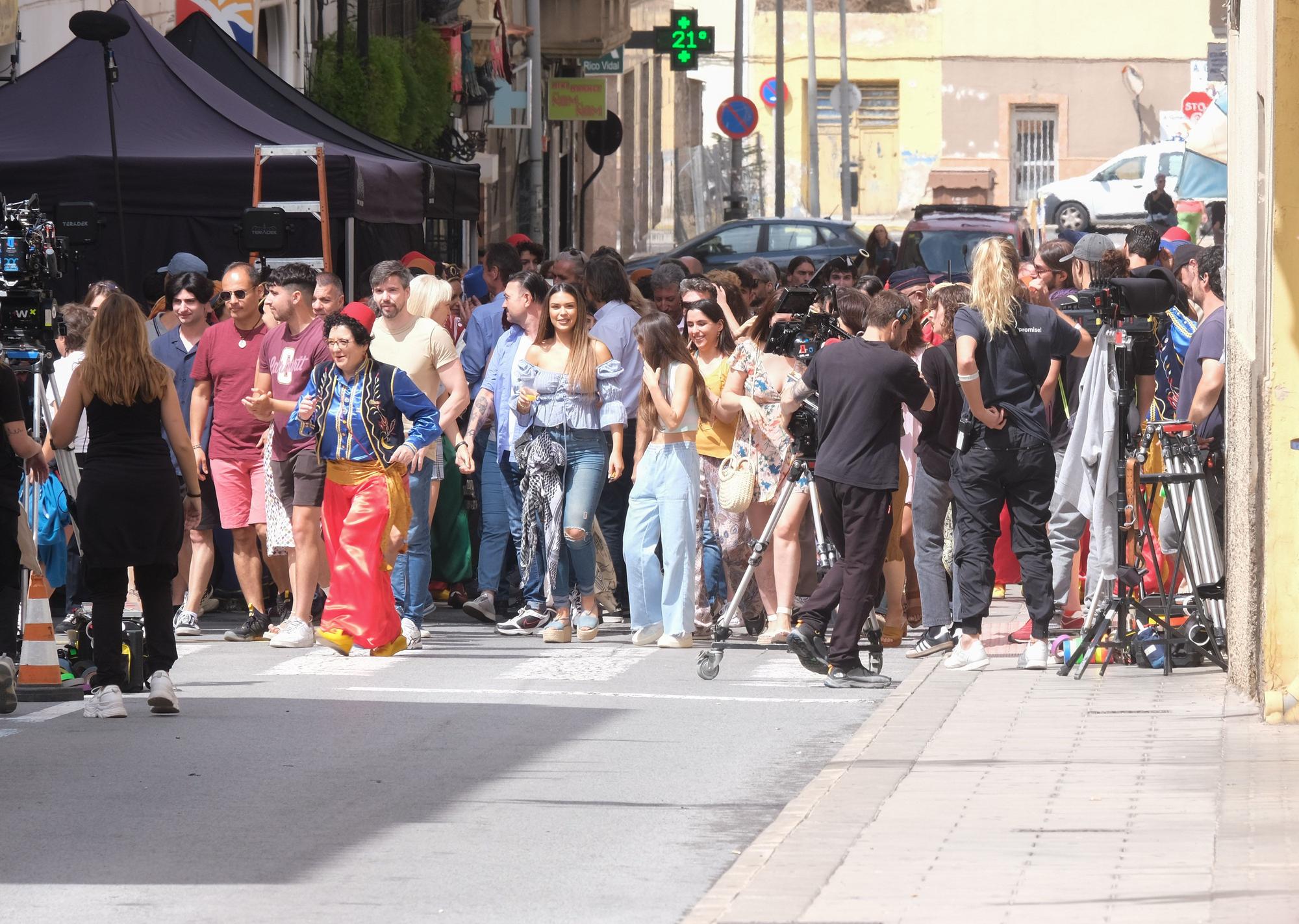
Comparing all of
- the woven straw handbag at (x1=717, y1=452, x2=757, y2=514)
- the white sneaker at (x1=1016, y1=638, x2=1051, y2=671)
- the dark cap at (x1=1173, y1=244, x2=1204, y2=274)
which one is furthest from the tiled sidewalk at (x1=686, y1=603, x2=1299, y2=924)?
the dark cap at (x1=1173, y1=244, x2=1204, y2=274)

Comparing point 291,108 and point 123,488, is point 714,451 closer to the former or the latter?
point 123,488

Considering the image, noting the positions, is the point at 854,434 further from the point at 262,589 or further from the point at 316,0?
the point at 316,0

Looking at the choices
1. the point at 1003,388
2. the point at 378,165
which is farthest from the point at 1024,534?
the point at 378,165

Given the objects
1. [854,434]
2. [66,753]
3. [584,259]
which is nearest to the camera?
[66,753]

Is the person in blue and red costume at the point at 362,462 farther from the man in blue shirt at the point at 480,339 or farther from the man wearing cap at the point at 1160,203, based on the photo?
the man wearing cap at the point at 1160,203

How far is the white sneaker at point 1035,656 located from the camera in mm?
11469

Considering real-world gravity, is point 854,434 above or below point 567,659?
above

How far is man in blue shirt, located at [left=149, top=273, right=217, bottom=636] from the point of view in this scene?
13.4 metres

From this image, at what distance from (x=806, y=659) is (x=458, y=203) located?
926 centimetres

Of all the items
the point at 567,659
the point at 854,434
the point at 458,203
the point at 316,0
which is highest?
the point at 316,0

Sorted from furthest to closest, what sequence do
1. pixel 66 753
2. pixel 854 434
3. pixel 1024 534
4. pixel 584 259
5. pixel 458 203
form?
pixel 458 203
pixel 584 259
pixel 1024 534
pixel 854 434
pixel 66 753

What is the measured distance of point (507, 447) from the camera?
13.3m

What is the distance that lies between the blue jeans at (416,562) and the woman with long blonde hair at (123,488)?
2.93 meters

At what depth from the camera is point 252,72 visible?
66.0ft
